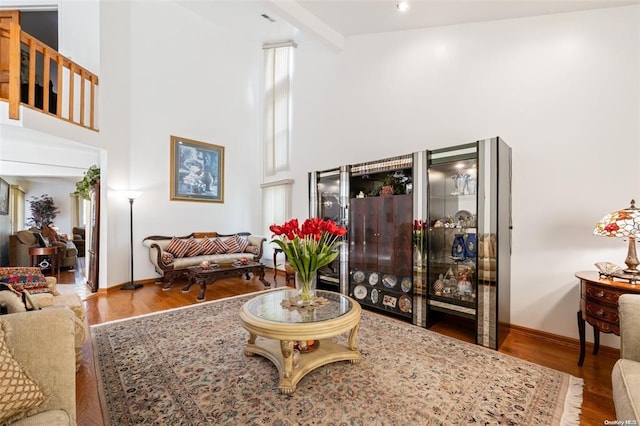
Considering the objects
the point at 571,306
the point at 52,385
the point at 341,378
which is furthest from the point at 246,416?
the point at 571,306

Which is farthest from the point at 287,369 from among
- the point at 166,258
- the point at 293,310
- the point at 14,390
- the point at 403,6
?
the point at 403,6

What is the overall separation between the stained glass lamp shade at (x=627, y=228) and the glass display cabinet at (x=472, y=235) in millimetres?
750

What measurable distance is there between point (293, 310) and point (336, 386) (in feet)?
2.08

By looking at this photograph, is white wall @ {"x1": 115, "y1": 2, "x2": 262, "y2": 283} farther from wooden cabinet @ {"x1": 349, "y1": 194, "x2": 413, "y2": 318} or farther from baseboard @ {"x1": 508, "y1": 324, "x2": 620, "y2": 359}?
baseboard @ {"x1": 508, "y1": 324, "x2": 620, "y2": 359}

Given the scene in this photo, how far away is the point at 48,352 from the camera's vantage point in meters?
1.30

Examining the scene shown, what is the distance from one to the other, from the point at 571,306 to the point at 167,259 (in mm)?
5593

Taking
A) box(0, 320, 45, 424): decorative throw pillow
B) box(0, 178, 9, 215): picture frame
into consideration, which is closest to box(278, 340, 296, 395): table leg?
box(0, 320, 45, 424): decorative throw pillow

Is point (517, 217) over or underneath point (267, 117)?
underneath

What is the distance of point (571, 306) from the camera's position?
9.27 feet

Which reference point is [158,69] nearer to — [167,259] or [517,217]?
[167,259]

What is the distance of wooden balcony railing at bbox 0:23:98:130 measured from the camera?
3.43m

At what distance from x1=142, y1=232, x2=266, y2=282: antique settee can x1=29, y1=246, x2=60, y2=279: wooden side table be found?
6.62ft

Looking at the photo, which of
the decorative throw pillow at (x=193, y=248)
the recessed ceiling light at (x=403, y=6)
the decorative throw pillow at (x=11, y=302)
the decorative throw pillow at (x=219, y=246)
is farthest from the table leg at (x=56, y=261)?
the recessed ceiling light at (x=403, y=6)

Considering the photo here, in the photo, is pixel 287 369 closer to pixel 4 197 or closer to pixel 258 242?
pixel 258 242
